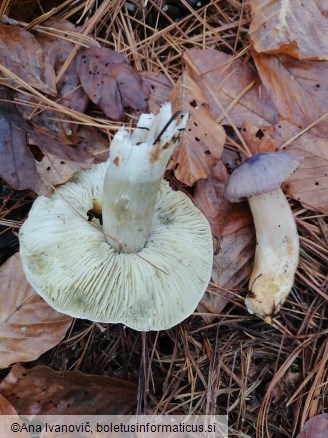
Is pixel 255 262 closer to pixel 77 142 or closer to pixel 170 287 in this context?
pixel 170 287

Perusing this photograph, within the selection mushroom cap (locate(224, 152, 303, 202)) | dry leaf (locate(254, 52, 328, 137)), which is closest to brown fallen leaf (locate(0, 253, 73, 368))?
mushroom cap (locate(224, 152, 303, 202))

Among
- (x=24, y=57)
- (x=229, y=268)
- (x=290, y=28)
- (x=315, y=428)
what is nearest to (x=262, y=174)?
(x=229, y=268)

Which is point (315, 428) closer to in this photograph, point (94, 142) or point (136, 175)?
point (136, 175)

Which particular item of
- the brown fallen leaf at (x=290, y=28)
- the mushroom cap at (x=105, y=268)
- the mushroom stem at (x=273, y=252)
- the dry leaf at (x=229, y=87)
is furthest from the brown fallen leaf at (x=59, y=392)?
the brown fallen leaf at (x=290, y=28)

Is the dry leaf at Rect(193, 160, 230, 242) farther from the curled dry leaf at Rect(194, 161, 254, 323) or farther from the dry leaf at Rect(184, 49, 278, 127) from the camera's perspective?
the dry leaf at Rect(184, 49, 278, 127)

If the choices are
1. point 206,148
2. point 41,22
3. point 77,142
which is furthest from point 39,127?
point 206,148

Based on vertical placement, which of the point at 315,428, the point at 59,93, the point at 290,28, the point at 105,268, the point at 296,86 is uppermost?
the point at 290,28
